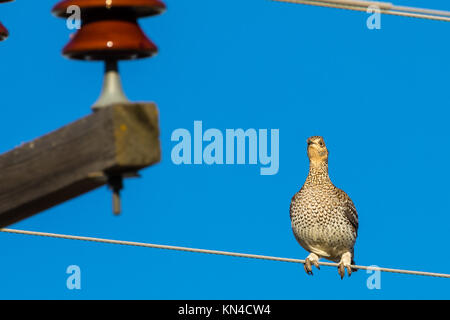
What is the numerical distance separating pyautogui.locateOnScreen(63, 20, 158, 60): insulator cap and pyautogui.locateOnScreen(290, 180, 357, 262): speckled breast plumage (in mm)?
7783

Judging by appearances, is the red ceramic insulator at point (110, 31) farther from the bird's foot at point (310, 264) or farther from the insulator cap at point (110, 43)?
the bird's foot at point (310, 264)

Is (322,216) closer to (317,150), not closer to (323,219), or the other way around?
(323,219)

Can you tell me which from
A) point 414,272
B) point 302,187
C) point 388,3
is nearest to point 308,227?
point 302,187

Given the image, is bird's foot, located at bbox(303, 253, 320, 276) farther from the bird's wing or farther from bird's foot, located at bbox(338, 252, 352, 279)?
the bird's wing

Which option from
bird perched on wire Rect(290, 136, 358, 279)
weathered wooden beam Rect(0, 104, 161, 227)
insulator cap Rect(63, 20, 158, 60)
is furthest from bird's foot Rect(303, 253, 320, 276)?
insulator cap Rect(63, 20, 158, 60)

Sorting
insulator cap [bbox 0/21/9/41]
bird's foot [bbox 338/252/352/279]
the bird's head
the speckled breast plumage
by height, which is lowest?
bird's foot [bbox 338/252/352/279]

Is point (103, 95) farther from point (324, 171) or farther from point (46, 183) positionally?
point (324, 171)

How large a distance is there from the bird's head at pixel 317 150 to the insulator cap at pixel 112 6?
808 cm

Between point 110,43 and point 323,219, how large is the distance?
26.1ft

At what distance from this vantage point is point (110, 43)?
3.93 m

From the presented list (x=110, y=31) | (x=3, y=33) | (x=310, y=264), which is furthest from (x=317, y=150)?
(x=110, y=31)

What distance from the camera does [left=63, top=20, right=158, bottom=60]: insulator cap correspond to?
3.95 m

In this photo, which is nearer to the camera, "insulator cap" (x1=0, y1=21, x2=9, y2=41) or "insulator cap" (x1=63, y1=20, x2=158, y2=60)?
"insulator cap" (x1=63, y1=20, x2=158, y2=60)

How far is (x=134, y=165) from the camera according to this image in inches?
154
